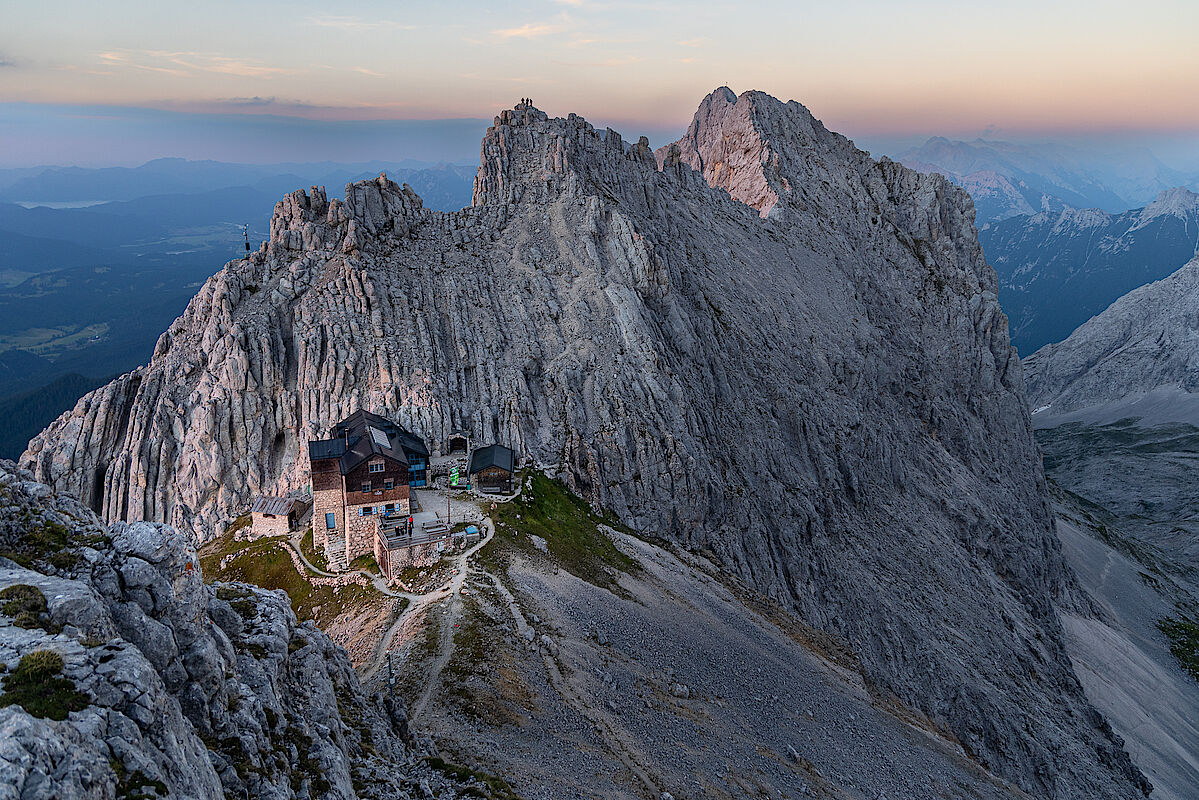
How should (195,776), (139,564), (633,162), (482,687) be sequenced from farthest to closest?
(633,162)
(482,687)
(139,564)
(195,776)

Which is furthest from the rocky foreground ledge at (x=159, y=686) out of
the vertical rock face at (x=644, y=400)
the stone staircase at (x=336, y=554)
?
the vertical rock face at (x=644, y=400)

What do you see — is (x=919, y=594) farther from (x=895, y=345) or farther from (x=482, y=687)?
(x=482, y=687)

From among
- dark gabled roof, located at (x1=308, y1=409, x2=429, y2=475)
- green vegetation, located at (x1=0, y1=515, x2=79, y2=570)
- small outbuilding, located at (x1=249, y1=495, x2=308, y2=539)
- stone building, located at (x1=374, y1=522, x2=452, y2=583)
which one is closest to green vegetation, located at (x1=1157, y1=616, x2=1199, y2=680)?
stone building, located at (x1=374, y1=522, x2=452, y2=583)

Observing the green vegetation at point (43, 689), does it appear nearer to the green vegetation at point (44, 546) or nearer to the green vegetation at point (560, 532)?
the green vegetation at point (44, 546)

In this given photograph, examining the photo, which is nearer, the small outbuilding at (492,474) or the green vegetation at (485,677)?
the green vegetation at (485,677)

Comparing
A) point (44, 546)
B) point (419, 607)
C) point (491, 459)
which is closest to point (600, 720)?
point (419, 607)

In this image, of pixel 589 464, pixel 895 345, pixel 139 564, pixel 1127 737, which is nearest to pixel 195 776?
pixel 139 564
